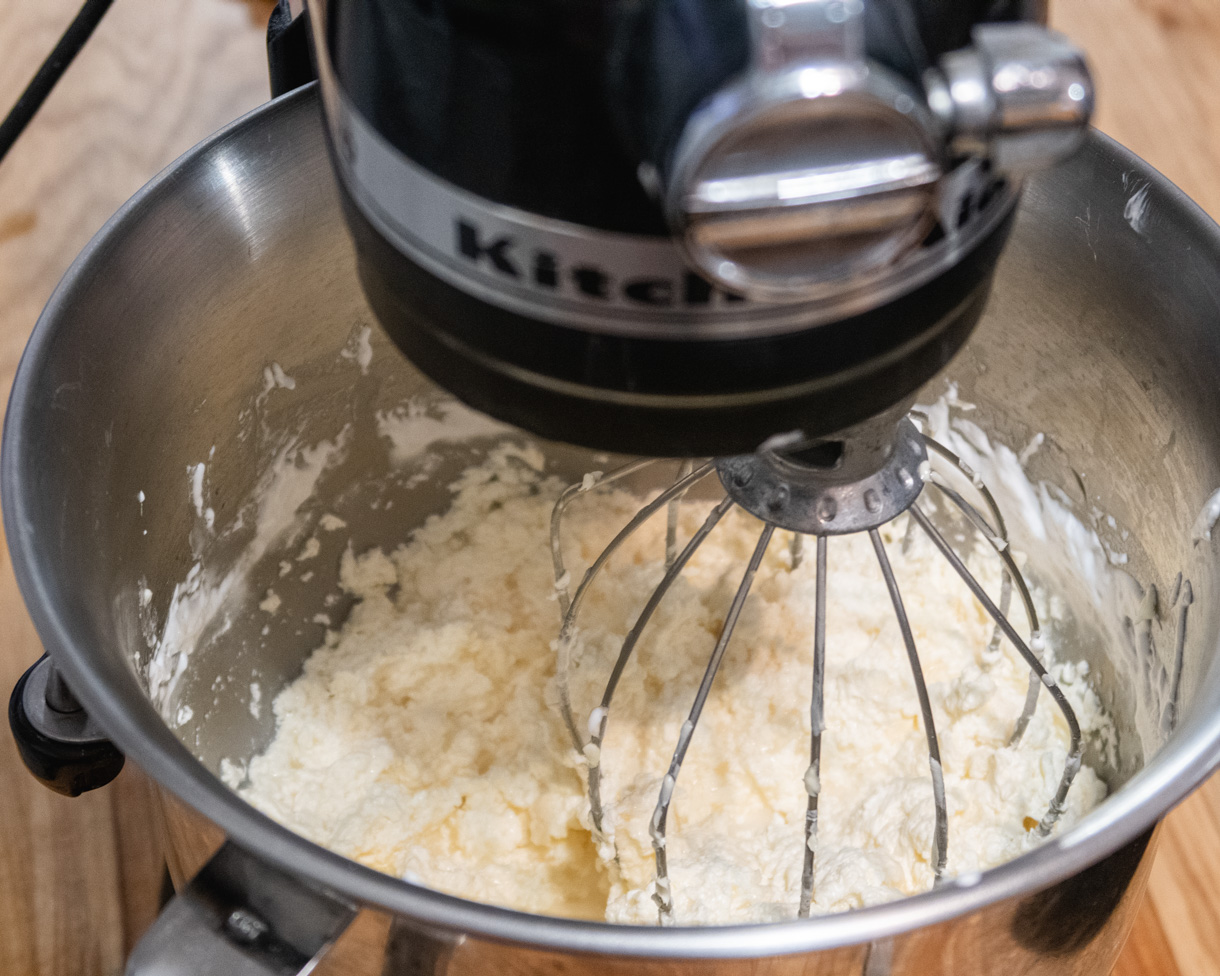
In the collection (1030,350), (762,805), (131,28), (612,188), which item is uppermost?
(612,188)

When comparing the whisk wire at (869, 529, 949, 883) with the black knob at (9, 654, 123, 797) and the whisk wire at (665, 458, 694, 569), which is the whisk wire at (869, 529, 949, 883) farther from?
the black knob at (9, 654, 123, 797)

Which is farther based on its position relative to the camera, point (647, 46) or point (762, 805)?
point (762, 805)

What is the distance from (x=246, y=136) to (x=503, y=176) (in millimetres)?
295

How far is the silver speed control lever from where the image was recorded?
0.77 feet

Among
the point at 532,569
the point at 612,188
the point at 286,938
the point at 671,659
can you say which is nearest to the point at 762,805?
the point at 671,659

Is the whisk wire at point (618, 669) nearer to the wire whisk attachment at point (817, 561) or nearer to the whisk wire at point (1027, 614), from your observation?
the wire whisk attachment at point (817, 561)

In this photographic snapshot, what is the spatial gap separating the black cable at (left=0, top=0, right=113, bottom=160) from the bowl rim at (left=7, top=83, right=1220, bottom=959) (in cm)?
27

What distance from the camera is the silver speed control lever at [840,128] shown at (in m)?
0.23

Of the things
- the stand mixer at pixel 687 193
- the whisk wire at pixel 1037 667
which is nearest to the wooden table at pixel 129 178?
the whisk wire at pixel 1037 667

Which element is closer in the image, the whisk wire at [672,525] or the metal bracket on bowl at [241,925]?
the metal bracket on bowl at [241,925]

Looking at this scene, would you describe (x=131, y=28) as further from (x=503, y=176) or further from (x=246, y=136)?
(x=503, y=176)

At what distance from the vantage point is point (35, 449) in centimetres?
42

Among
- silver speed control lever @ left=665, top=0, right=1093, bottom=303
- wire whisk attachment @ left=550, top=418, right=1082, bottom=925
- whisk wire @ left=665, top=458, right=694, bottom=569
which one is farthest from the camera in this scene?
whisk wire @ left=665, top=458, right=694, bottom=569

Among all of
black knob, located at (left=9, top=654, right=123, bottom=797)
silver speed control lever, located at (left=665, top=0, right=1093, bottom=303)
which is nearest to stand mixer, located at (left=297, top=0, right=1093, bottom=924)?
silver speed control lever, located at (left=665, top=0, right=1093, bottom=303)
